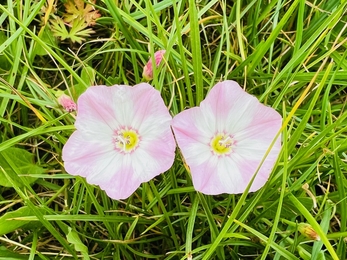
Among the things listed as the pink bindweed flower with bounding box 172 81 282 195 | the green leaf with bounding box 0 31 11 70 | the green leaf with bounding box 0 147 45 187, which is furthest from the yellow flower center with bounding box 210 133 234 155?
the green leaf with bounding box 0 31 11 70

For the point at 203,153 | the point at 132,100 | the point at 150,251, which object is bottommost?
the point at 150,251

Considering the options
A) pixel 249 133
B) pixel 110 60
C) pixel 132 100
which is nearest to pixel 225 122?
pixel 249 133

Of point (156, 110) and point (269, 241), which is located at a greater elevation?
point (156, 110)

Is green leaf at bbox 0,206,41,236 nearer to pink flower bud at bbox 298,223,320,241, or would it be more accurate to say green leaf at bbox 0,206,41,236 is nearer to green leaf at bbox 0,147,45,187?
green leaf at bbox 0,147,45,187

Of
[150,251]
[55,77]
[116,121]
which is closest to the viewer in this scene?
[116,121]

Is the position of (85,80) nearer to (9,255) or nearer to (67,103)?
(67,103)

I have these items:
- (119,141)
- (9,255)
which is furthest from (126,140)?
A: (9,255)

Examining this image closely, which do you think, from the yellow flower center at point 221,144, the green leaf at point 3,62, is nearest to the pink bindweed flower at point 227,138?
the yellow flower center at point 221,144

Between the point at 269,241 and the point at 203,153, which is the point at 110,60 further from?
the point at 269,241
